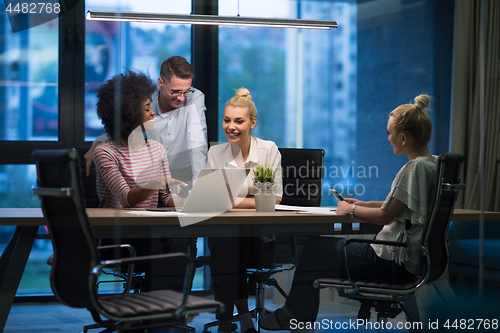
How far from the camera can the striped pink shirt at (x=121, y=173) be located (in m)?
2.52

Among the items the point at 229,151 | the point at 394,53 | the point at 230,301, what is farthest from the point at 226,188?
the point at 394,53

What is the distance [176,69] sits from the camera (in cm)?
382

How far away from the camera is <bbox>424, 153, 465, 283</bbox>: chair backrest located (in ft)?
6.84

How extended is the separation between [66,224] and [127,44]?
8.59 ft

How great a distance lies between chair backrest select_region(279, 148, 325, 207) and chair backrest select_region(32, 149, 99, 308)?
185 centimetres

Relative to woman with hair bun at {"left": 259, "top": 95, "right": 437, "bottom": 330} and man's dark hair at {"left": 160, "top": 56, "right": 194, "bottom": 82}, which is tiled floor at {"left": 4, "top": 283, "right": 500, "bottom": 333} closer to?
woman with hair bun at {"left": 259, "top": 95, "right": 437, "bottom": 330}

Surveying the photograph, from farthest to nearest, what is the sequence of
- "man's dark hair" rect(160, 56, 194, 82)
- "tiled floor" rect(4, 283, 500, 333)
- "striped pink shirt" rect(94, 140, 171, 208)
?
"man's dark hair" rect(160, 56, 194, 82)
"striped pink shirt" rect(94, 140, 171, 208)
"tiled floor" rect(4, 283, 500, 333)

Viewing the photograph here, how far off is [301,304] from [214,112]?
209 centimetres

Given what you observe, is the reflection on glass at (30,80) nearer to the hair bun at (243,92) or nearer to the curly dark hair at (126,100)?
the curly dark hair at (126,100)

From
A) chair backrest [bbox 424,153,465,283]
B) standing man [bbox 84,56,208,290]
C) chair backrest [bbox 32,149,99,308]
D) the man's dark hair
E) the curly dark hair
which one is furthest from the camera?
the man's dark hair

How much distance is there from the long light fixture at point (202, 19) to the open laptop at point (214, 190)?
1.63 m

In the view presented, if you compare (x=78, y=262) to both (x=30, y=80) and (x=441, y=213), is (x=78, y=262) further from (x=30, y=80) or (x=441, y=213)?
(x=30, y=80)

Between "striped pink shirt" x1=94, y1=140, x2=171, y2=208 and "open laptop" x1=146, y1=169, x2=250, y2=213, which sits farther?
"striped pink shirt" x1=94, y1=140, x2=171, y2=208

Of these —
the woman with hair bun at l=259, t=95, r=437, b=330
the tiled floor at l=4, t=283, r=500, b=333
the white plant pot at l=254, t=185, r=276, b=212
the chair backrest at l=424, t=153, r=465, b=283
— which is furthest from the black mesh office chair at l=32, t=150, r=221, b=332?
the chair backrest at l=424, t=153, r=465, b=283
